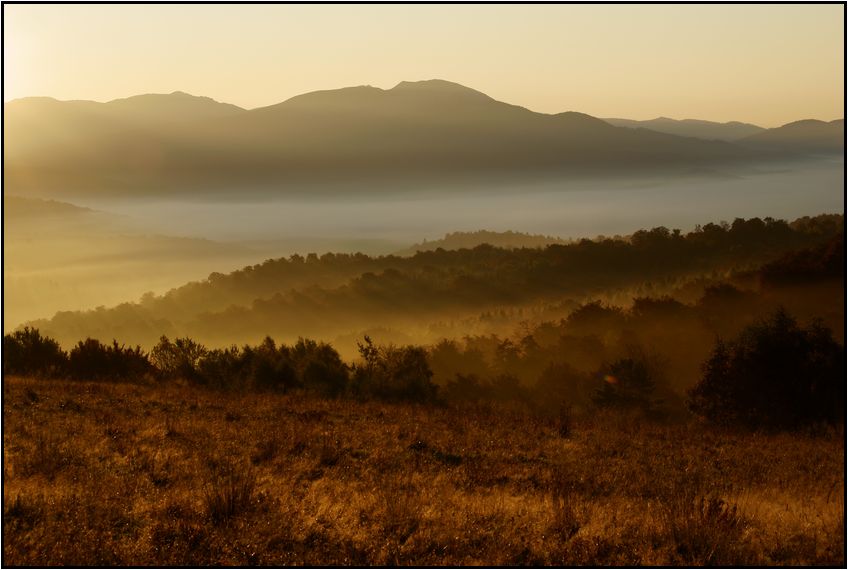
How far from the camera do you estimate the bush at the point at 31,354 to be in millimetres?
22719

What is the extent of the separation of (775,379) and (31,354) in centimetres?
2728

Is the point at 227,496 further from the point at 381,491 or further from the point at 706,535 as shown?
the point at 706,535

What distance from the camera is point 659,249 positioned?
160000 mm

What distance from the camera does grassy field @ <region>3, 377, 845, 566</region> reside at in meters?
7.06

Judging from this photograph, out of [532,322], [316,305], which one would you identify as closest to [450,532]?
[532,322]

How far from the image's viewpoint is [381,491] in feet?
29.0

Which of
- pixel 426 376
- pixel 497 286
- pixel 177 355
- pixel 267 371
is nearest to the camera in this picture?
pixel 267 371

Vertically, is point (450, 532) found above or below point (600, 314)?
above

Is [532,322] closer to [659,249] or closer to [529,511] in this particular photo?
[659,249]

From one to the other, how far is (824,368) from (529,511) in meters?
20.0

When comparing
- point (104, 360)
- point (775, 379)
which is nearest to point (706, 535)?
point (775, 379)

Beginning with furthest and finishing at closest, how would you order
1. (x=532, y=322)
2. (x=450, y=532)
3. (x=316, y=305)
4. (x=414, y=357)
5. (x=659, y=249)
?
A: 1. (x=316, y=305)
2. (x=659, y=249)
3. (x=532, y=322)
4. (x=414, y=357)
5. (x=450, y=532)

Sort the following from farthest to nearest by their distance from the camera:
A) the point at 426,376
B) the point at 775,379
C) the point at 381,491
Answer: the point at 426,376 < the point at 775,379 < the point at 381,491

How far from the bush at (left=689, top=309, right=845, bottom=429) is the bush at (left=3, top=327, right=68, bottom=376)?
23069 millimetres
